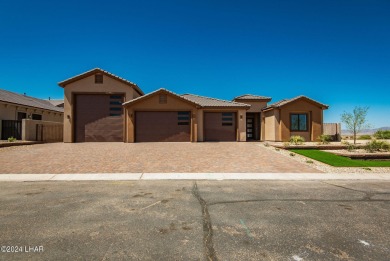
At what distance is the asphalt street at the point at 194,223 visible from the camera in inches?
126

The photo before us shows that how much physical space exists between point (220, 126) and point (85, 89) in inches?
558

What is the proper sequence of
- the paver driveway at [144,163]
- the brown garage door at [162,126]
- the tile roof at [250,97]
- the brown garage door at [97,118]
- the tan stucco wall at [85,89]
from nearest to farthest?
1. the paver driveway at [144,163]
2. the tan stucco wall at [85,89]
3. the brown garage door at [162,126]
4. the brown garage door at [97,118]
5. the tile roof at [250,97]

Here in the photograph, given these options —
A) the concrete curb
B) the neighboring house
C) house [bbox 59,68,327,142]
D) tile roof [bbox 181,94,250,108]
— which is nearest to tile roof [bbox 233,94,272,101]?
tile roof [bbox 181,94,250,108]

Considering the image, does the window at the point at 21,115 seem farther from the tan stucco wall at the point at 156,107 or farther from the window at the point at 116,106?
Answer: the tan stucco wall at the point at 156,107

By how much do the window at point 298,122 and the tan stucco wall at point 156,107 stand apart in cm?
1107

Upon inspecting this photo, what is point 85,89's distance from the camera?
20766 millimetres

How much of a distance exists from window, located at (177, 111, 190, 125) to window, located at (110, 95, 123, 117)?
583cm

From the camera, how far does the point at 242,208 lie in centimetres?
498

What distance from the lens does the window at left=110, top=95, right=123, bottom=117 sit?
68.8 ft

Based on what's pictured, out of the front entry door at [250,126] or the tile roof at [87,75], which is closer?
the tile roof at [87,75]

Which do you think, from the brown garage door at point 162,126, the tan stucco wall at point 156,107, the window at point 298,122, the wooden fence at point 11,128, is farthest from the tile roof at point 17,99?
the window at point 298,122

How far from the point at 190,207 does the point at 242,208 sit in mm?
1239

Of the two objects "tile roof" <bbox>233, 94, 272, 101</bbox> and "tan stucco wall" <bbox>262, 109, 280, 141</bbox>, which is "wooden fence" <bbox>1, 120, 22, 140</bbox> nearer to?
"tile roof" <bbox>233, 94, 272, 101</bbox>

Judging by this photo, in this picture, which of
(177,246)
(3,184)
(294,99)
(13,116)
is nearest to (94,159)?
(3,184)
